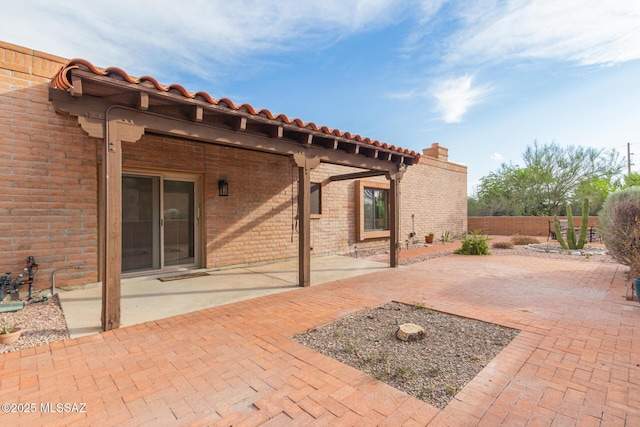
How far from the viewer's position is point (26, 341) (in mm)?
2984

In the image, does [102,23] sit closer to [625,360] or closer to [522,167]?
[625,360]

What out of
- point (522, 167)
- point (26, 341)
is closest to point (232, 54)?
point (26, 341)

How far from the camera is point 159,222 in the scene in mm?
6012

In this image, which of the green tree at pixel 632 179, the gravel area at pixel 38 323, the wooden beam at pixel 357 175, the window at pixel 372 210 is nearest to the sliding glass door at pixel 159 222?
the gravel area at pixel 38 323

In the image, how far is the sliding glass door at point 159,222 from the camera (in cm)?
569

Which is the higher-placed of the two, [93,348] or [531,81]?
[531,81]

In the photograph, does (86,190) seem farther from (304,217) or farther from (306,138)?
(306,138)

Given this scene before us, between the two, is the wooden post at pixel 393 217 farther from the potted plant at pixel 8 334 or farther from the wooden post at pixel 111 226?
the potted plant at pixel 8 334

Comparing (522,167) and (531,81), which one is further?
(522,167)

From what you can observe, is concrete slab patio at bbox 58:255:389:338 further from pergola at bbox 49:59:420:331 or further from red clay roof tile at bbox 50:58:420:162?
red clay roof tile at bbox 50:58:420:162

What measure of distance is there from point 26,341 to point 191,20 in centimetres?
671

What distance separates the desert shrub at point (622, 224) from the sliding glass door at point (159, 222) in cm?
869

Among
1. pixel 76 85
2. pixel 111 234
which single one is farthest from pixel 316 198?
pixel 76 85

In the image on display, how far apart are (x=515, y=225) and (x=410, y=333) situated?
17044 mm
